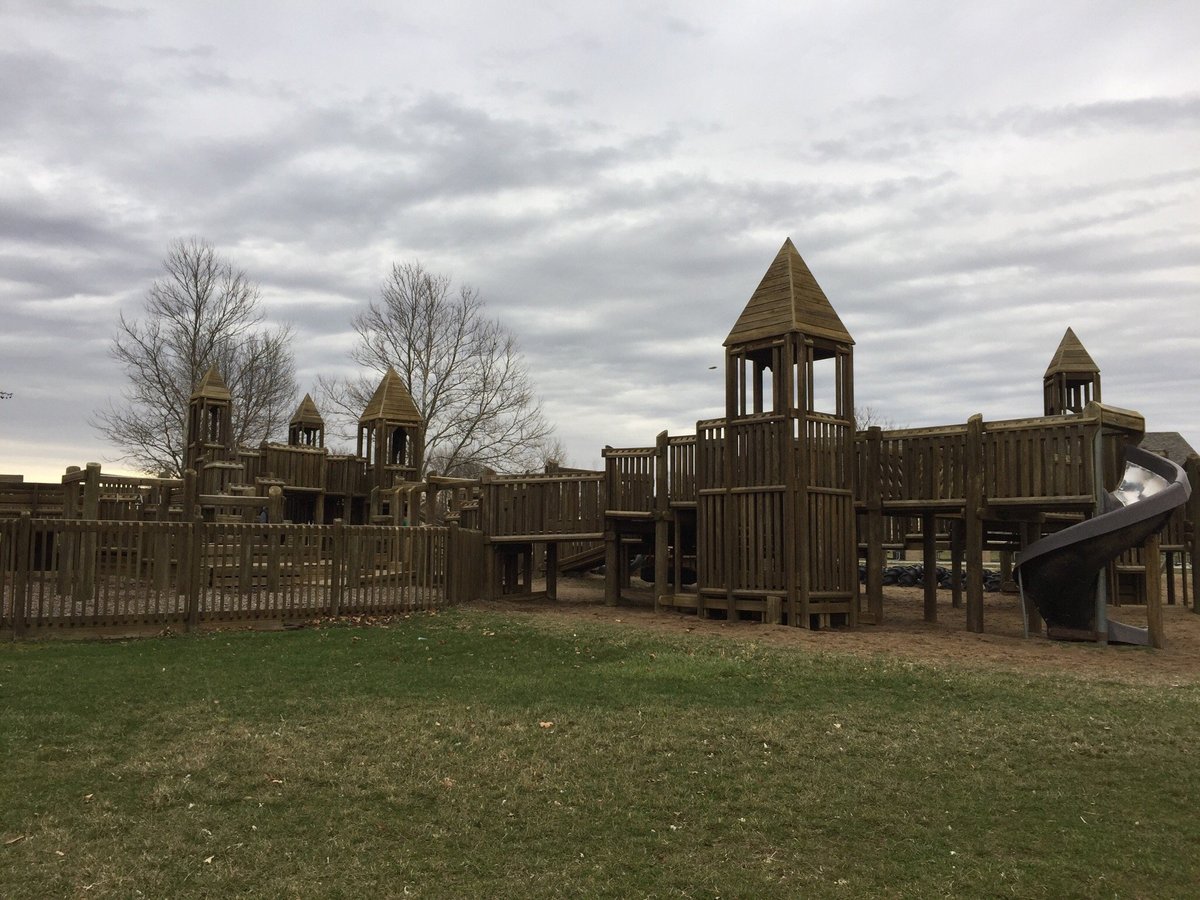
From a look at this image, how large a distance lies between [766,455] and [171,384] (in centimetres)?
3619

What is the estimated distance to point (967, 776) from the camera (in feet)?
22.5

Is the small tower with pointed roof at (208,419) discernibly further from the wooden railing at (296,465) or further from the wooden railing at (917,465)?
the wooden railing at (917,465)

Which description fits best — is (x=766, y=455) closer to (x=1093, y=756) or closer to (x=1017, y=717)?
(x=1017, y=717)

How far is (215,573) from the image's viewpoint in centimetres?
1381

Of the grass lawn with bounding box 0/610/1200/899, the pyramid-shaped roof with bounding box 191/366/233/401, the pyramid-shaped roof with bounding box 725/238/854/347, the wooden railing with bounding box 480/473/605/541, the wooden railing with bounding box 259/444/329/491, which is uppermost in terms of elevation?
the pyramid-shaped roof with bounding box 191/366/233/401

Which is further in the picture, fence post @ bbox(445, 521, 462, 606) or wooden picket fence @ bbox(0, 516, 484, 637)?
fence post @ bbox(445, 521, 462, 606)

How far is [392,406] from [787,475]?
23410 millimetres

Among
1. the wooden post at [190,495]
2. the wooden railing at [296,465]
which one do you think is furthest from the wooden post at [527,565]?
the wooden railing at [296,465]

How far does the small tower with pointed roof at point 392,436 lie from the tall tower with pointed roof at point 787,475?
66.5 feet

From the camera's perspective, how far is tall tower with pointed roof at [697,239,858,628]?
15594 millimetres

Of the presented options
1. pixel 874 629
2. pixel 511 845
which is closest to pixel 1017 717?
pixel 511 845

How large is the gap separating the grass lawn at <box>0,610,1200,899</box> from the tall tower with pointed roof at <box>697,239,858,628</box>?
4882 millimetres

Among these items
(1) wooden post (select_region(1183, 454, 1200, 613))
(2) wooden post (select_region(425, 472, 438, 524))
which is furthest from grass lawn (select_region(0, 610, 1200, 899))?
(1) wooden post (select_region(1183, 454, 1200, 613))

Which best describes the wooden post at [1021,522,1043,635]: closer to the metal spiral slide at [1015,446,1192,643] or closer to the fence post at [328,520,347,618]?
the metal spiral slide at [1015,446,1192,643]
